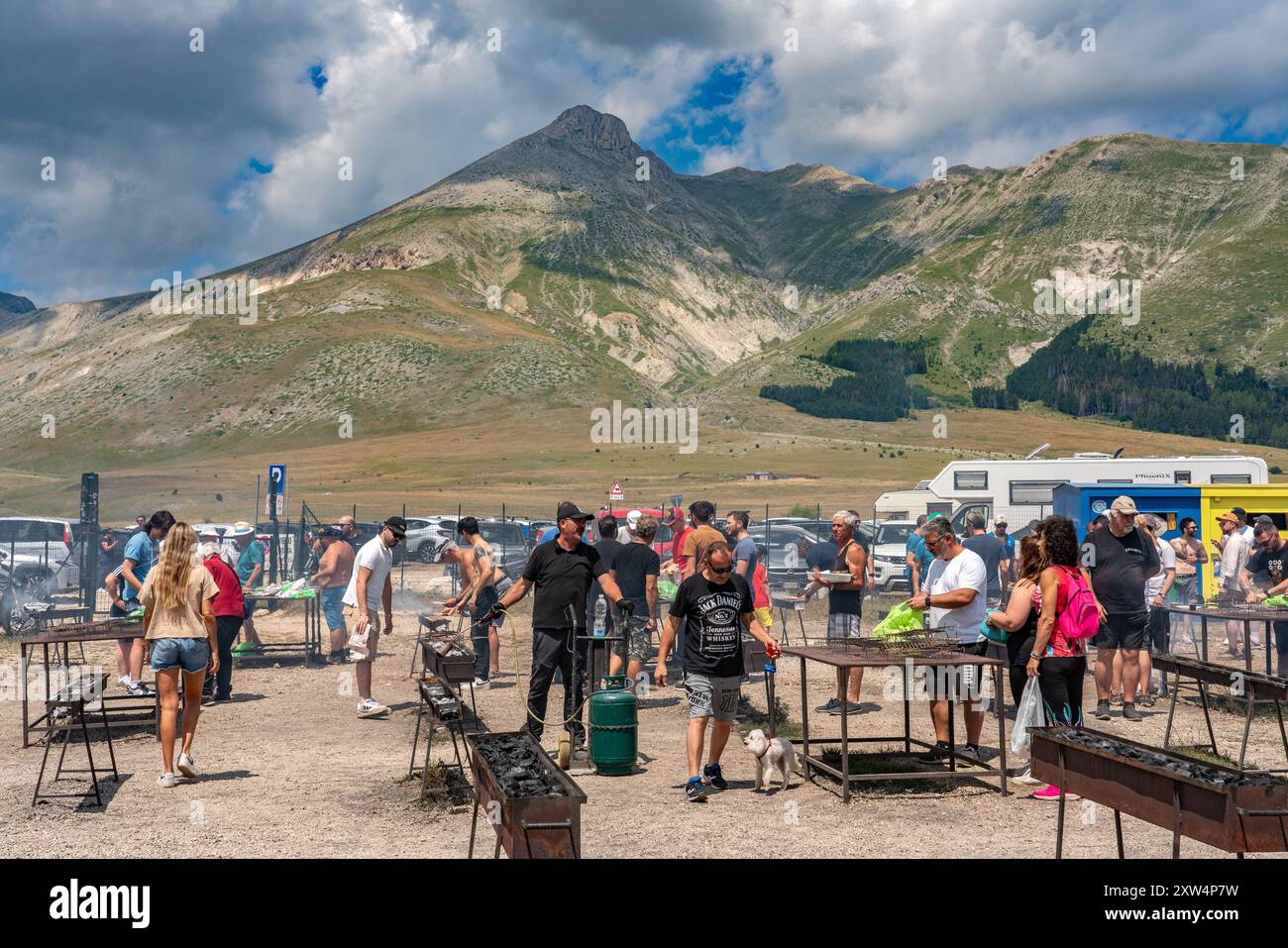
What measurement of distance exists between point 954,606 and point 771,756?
1.84m

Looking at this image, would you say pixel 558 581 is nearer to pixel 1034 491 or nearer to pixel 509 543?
pixel 509 543

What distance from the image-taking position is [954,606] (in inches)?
343

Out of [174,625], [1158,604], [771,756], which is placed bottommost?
[771,756]

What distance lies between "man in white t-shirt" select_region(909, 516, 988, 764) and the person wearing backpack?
0.95m

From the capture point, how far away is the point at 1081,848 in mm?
6789

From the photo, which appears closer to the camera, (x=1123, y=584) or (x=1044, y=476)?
(x=1123, y=584)

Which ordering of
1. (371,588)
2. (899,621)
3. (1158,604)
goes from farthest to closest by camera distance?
1. (1158,604)
2. (371,588)
3. (899,621)

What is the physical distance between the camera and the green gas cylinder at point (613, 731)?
29.6 ft

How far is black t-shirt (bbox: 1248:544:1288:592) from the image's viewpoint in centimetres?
1352

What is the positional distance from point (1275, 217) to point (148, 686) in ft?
684

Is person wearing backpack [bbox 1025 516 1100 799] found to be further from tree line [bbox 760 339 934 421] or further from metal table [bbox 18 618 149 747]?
tree line [bbox 760 339 934 421]

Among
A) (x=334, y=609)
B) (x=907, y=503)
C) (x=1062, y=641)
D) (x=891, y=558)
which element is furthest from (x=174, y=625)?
(x=907, y=503)

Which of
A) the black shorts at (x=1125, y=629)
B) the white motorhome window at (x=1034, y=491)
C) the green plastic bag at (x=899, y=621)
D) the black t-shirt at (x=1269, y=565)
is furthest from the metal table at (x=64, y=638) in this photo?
the white motorhome window at (x=1034, y=491)
